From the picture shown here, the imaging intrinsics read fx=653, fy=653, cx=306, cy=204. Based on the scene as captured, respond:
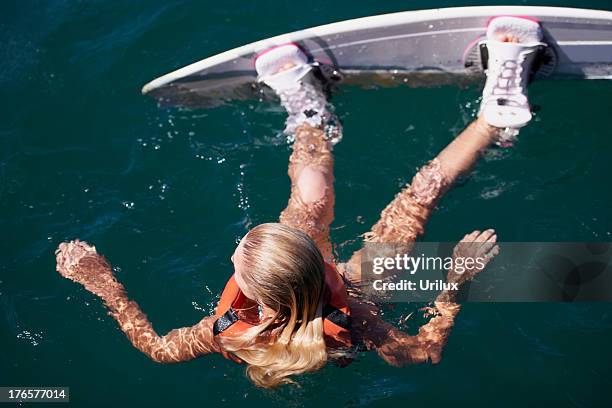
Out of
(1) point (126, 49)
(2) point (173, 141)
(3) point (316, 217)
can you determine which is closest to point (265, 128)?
(2) point (173, 141)

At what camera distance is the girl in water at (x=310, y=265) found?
2.81 metres

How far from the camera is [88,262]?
404 centimetres

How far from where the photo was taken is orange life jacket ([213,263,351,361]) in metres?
3.17

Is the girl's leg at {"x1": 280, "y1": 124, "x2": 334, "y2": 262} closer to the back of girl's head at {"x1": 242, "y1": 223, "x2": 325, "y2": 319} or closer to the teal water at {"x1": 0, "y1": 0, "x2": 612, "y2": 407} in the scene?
the teal water at {"x1": 0, "y1": 0, "x2": 612, "y2": 407}

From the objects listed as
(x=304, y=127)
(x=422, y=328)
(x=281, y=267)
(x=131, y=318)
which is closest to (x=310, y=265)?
(x=281, y=267)

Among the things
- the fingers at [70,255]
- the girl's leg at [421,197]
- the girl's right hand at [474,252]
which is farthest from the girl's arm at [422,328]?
the fingers at [70,255]

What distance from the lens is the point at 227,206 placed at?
4.69m

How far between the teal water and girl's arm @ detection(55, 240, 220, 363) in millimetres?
436

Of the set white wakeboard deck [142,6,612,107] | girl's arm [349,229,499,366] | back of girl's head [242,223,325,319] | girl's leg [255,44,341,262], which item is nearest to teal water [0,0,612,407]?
white wakeboard deck [142,6,612,107]

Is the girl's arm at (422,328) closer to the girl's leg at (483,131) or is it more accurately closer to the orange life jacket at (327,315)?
the orange life jacket at (327,315)

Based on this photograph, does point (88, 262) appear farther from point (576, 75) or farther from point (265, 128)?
point (576, 75)

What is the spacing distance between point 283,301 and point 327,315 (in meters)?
0.42

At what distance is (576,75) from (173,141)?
2949 millimetres

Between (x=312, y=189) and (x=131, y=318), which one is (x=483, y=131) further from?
(x=131, y=318)
